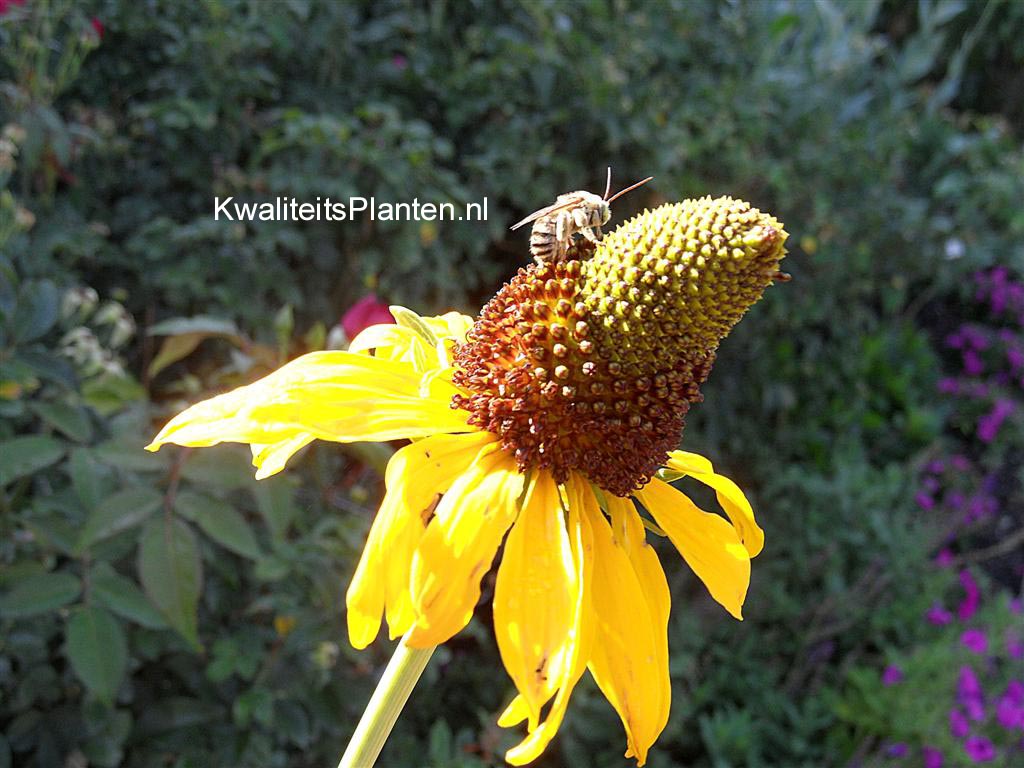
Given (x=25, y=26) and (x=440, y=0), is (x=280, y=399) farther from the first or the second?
(x=440, y=0)

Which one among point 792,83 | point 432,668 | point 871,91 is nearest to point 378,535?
point 432,668

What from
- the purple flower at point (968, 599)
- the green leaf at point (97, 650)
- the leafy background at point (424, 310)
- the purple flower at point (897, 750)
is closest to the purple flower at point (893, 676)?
the leafy background at point (424, 310)

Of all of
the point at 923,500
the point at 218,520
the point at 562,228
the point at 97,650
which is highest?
the point at 562,228

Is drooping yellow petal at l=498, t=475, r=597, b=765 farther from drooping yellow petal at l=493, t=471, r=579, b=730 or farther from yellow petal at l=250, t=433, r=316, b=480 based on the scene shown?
yellow petal at l=250, t=433, r=316, b=480

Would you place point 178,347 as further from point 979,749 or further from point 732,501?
point 979,749

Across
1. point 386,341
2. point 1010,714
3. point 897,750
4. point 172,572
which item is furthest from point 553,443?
point 1010,714

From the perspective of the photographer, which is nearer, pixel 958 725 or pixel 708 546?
pixel 708 546

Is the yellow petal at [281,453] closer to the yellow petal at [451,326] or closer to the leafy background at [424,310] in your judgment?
the yellow petal at [451,326]
